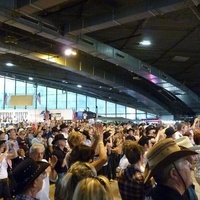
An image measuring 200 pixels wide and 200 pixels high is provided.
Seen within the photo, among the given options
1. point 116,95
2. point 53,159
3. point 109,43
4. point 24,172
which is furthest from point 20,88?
point 24,172

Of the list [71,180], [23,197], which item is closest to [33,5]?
[23,197]

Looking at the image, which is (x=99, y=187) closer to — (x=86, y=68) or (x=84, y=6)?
(x=84, y=6)

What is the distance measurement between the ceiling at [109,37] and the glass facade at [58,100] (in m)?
Answer: 8.98

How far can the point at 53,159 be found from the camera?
4.61m

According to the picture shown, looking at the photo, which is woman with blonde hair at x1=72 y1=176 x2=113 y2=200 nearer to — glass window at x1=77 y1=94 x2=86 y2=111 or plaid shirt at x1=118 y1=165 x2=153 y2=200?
plaid shirt at x1=118 y1=165 x2=153 y2=200

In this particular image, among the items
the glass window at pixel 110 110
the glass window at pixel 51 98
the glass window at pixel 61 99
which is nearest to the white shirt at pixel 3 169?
the glass window at pixel 51 98

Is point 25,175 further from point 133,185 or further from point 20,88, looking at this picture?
point 20,88

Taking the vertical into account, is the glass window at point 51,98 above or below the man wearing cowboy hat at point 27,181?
A: above

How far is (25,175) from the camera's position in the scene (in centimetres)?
240

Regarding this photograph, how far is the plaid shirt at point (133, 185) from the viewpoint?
3.03 meters

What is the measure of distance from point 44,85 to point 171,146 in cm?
2778

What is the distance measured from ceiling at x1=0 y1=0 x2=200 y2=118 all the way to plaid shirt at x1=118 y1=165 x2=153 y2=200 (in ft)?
13.9

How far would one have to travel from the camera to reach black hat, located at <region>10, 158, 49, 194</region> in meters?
2.35

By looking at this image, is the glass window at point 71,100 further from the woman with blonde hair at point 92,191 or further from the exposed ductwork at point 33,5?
the woman with blonde hair at point 92,191
